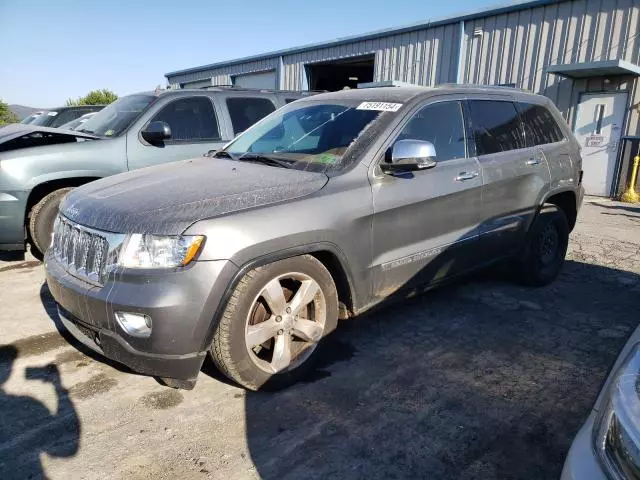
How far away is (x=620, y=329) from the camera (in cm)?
390

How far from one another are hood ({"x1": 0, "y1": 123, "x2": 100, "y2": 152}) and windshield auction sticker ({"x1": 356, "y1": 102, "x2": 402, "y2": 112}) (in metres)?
3.11

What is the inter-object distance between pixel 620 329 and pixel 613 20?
30.3ft

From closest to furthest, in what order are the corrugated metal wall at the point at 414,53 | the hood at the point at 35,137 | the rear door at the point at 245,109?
1. the hood at the point at 35,137
2. the rear door at the point at 245,109
3. the corrugated metal wall at the point at 414,53

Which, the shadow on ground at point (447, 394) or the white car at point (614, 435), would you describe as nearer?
the white car at point (614, 435)

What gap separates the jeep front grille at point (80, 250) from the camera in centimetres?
259

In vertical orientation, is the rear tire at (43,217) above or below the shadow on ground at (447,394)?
above

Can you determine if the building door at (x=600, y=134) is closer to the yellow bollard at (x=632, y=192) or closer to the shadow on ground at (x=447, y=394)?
the yellow bollard at (x=632, y=192)

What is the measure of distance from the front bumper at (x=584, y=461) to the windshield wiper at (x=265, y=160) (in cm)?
226

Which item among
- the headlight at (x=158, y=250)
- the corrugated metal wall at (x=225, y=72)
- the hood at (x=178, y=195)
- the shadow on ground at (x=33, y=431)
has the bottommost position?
the shadow on ground at (x=33, y=431)

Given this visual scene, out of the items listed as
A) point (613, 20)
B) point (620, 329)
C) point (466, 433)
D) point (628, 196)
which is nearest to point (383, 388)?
point (466, 433)

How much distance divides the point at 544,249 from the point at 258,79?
18.2 meters

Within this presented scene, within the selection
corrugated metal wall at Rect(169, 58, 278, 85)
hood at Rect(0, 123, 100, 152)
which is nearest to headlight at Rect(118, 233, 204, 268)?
hood at Rect(0, 123, 100, 152)

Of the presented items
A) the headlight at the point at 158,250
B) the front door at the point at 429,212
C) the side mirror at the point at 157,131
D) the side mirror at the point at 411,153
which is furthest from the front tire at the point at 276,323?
the side mirror at the point at 157,131

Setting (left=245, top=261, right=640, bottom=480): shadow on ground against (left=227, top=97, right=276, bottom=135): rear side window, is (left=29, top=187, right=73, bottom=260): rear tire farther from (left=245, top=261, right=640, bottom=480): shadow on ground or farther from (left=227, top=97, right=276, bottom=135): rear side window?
(left=245, top=261, right=640, bottom=480): shadow on ground
